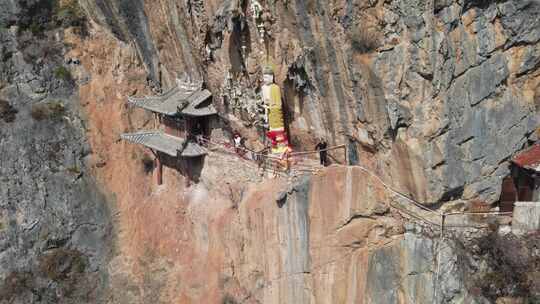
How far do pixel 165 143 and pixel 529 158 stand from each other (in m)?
15.1

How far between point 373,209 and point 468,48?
5552 millimetres

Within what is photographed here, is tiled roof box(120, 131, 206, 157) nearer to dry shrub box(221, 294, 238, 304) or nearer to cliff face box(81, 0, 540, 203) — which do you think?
dry shrub box(221, 294, 238, 304)

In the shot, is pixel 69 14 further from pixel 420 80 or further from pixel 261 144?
pixel 420 80

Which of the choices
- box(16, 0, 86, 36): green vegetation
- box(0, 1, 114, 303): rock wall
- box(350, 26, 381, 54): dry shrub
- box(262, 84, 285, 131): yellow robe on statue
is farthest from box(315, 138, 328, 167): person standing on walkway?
box(16, 0, 86, 36): green vegetation

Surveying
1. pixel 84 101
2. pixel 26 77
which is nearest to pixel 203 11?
pixel 84 101

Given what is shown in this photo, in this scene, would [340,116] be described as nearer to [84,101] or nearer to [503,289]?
[503,289]

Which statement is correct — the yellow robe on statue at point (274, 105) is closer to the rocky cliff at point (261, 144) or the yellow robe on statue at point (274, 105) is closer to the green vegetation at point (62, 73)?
the rocky cliff at point (261, 144)

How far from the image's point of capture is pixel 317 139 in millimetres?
20391

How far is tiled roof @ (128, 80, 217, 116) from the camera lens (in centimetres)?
2396

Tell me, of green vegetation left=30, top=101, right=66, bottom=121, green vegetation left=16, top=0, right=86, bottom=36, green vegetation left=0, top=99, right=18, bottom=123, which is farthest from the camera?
green vegetation left=16, top=0, right=86, bottom=36

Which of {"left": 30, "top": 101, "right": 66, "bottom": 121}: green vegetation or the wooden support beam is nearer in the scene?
the wooden support beam

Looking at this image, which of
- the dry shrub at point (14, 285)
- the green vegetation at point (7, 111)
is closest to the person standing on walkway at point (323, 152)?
the dry shrub at point (14, 285)

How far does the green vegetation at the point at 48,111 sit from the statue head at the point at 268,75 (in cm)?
1281

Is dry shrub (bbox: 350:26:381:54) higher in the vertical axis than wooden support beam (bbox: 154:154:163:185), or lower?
higher
